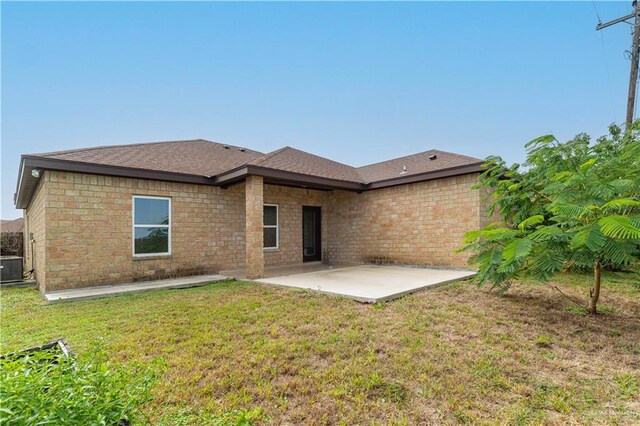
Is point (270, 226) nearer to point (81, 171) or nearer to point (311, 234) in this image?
point (311, 234)

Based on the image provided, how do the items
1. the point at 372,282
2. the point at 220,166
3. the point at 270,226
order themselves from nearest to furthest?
1. the point at 372,282
2. the point at 220,166
3. the point at 270,226

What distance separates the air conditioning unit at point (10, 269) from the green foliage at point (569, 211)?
13.5 meters

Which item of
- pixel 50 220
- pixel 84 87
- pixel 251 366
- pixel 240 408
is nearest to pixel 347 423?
pixel 240 408

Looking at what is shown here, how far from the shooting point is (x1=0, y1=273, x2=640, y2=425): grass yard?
2.47 metres

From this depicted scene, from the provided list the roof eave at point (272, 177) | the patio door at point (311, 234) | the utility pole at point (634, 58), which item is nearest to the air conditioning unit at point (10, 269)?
the roof eave at point (272, 177)

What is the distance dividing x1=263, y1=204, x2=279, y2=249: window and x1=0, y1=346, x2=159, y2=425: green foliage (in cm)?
914

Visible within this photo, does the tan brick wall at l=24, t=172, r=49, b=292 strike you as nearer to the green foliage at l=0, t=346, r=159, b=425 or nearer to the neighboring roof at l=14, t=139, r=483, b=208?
the neighboring roof at l=14, t=139, r=483, b=208

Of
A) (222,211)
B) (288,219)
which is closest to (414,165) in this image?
(288,219)

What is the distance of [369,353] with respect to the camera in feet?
11.5

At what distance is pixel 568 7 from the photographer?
10.4 m

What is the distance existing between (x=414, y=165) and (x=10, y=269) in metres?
14.6

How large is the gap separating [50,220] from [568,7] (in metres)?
17.7

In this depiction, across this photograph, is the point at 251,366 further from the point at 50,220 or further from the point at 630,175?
the point at 50,220

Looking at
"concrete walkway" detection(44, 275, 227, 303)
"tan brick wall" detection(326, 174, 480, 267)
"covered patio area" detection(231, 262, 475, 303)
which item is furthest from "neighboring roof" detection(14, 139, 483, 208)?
"covered patio area" detection(231, 262, 475, 303)
